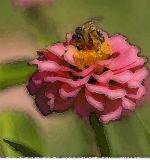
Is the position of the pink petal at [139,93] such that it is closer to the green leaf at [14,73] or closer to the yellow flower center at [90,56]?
the yellow flower center at [90,56]

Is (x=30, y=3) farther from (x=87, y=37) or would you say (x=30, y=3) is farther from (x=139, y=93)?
(x=139, y=93)

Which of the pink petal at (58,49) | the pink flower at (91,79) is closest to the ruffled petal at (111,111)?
the pink flower at (91,79)

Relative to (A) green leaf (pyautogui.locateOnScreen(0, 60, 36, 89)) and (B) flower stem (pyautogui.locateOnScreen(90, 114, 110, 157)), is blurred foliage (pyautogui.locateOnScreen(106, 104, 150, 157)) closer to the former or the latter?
(B) flower stem (pyautogui.locateOnScreen(90, 114, 110, 157))

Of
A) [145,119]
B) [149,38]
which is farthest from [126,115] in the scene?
[149,38]

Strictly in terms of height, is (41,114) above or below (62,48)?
below

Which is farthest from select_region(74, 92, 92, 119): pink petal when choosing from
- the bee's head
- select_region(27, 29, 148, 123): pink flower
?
the bee's head

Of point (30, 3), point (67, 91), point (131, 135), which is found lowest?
point (131, 135)

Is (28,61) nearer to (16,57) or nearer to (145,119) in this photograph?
(16,57)

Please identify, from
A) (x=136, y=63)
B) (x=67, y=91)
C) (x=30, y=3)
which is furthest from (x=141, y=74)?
(x=30, y=3)
